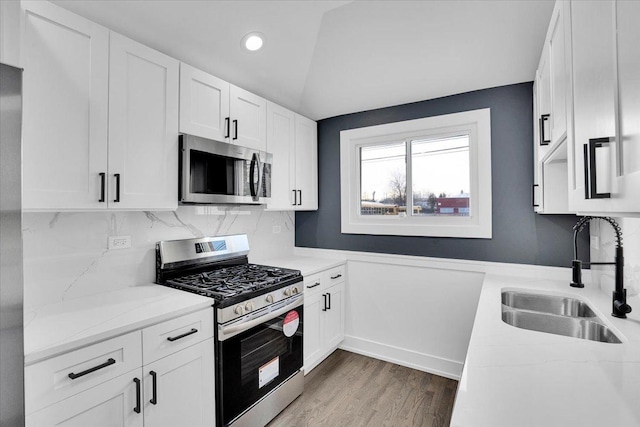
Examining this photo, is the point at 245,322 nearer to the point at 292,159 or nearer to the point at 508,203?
the point at 292,159

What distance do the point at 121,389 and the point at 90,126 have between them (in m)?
1.25

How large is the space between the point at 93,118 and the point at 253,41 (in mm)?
1200

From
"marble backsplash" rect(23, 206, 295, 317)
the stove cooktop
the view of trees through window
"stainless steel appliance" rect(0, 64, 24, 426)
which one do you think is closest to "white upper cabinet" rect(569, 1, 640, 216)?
"stainless steel appliance" rect(0, 64, 24, 426)

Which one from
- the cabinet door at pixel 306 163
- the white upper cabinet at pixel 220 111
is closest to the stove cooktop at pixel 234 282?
the cabinet door at pixel 306 163

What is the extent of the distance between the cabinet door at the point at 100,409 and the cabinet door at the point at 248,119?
1644 millimetres

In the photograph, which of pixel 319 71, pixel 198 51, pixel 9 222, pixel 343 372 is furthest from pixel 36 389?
pixel 319 71

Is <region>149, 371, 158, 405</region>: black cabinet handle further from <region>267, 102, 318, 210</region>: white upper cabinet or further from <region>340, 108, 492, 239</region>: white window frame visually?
<region>340, 108, 492, 239</region>: white window frame

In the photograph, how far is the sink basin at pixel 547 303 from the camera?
6.04ft

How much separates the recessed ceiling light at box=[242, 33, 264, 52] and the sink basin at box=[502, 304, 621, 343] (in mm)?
2367

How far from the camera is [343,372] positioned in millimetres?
2789

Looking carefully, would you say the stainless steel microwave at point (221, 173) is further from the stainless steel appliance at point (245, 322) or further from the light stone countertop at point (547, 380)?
the light stone countertop at point (547, 380)

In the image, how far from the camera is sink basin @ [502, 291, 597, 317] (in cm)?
184

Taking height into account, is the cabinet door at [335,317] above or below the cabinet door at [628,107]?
below

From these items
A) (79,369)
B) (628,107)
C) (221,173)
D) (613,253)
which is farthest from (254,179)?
(613,253)
